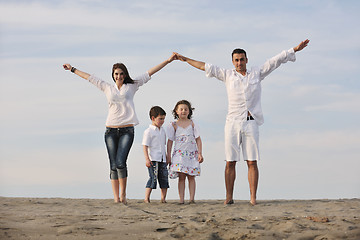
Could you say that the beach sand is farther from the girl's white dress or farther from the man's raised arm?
the man's raised arm

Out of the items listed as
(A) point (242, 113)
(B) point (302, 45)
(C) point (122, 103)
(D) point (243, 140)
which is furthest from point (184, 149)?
(B) point (302, 45)

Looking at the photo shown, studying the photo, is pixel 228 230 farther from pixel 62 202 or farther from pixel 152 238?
pixel 62 202

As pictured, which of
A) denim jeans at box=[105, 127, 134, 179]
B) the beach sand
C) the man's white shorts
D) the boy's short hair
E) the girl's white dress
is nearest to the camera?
the beach sand

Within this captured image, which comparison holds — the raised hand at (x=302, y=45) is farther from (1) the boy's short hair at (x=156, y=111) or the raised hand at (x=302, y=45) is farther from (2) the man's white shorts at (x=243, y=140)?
(1) the boy's short hair at (x=156, y=111)

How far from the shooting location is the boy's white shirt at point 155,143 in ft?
29.1

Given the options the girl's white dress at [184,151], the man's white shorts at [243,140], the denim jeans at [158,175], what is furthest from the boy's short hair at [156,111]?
the man's white shorts at [243,140]

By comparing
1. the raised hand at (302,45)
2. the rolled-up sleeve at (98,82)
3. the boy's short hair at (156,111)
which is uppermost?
the raised hand at (302,45)

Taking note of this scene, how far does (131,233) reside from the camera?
607 centimetres

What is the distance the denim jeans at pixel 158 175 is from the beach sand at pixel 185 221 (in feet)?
1.61

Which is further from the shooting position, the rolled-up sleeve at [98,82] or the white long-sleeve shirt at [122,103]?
the rolled-up sleeve at [98,82]

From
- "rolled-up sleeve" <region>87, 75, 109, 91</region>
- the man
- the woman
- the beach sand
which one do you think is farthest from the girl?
"rolled-up sleeve" <region>87, 75, 109, 91</region>

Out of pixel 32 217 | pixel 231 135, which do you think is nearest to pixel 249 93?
pixel 231 135

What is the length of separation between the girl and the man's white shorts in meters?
0.68

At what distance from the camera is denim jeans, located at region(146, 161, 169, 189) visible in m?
8.85
